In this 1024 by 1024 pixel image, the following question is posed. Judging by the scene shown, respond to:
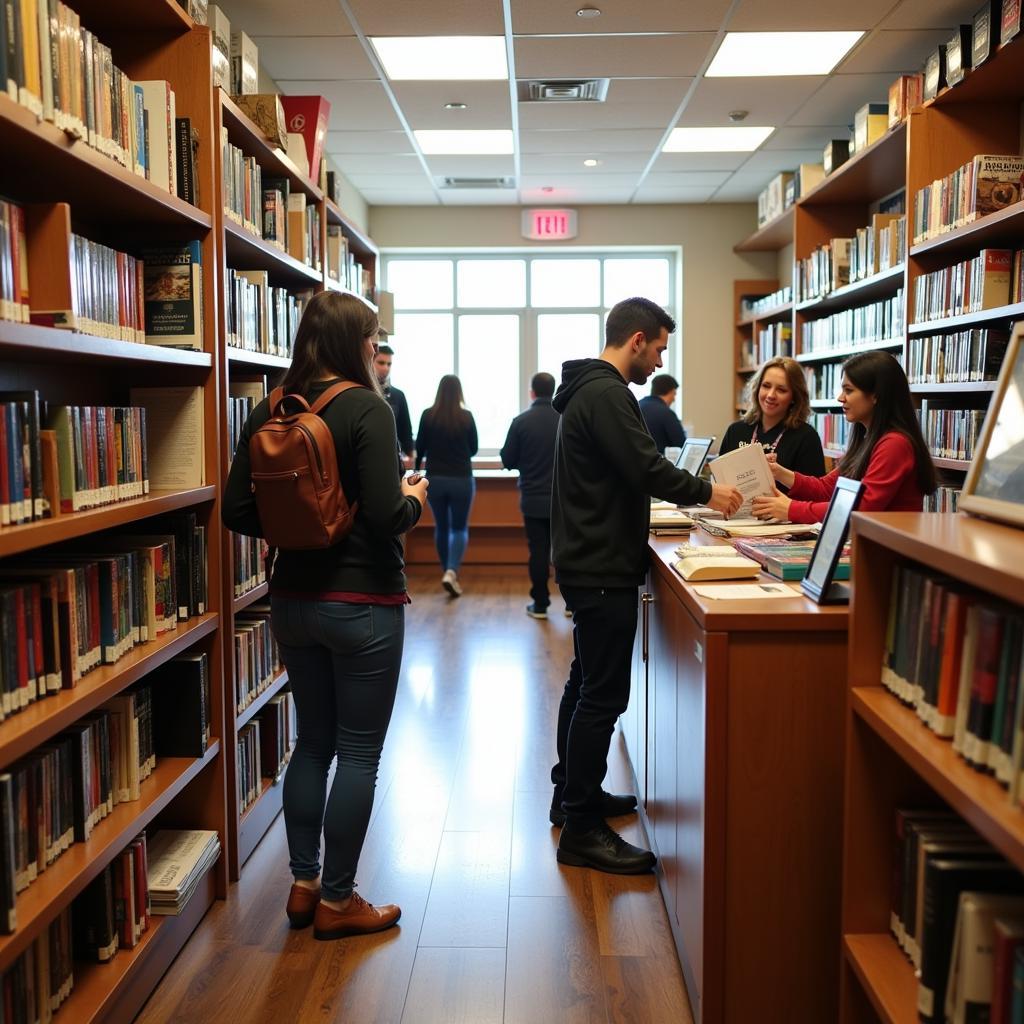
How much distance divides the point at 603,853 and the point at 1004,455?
172cm

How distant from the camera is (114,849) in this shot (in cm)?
196

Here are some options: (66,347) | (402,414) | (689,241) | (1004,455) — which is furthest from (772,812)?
(689,241)

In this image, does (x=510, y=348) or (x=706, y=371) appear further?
(x=510, y=348)

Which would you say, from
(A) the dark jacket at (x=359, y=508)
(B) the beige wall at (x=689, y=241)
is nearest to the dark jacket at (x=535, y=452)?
(B) the beige wall at (x=689, y=241)

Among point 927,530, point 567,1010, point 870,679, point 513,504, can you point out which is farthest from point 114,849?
point 513,504

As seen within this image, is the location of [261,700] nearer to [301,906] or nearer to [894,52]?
[301,906]

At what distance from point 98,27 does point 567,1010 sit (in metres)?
2.59

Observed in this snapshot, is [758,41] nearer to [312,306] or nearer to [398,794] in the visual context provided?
[312,306]

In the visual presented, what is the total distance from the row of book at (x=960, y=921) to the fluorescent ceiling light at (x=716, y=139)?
529cm

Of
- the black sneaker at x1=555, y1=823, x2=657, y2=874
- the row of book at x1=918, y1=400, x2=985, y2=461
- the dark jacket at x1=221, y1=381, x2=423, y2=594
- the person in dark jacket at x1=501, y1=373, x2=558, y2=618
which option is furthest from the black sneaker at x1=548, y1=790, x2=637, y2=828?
the person in dark jacket at x1=501, y1=373, x2=558, y2=618

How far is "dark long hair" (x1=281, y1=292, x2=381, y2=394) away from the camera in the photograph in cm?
223

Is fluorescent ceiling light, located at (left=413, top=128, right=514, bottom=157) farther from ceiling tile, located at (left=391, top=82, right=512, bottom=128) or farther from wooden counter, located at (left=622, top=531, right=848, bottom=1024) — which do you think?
Answer: wooden counter, located at (left=622, top=531, right=848, bottom=1024)

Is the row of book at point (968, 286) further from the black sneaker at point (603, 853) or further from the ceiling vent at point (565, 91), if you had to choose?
the black sneaker at point (603, 853)

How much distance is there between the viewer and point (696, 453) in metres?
4.05
